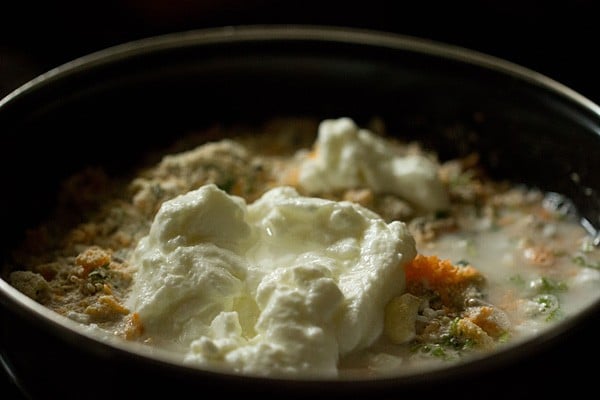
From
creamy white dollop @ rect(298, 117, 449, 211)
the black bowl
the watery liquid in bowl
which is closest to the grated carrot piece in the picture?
the watery liquid in bowl

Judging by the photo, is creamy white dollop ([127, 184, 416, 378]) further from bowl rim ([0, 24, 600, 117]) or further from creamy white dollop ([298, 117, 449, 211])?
bowl rim ([0, 24, 600, 117])

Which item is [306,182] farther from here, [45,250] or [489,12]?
[489,12]

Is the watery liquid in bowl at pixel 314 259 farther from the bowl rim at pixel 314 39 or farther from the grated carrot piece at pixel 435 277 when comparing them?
the bowl rim at pixel 314 39

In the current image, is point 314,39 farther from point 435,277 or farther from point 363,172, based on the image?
point 435,277

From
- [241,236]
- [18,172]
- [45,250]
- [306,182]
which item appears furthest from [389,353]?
[18,172]

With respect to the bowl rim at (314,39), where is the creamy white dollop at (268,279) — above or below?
below

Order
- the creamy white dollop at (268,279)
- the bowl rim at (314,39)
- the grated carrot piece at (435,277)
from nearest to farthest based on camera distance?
the creamy white dollop at (268,279) < the grated carrot piece at (435,277) < the bowl rim at (314,39)

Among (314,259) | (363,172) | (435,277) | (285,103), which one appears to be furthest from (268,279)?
(285,103)

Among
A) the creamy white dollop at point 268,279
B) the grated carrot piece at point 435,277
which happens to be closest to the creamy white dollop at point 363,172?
the creamy white dollop at point 268,279
